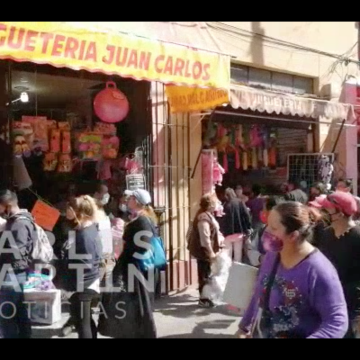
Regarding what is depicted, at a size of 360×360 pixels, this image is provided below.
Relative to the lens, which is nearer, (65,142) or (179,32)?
(65,142)

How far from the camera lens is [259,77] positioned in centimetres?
1028

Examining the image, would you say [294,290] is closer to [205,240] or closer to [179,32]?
[205,240]

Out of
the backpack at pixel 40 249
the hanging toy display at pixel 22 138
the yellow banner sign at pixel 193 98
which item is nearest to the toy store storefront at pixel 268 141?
the yellow banner sign at pixel 193 98

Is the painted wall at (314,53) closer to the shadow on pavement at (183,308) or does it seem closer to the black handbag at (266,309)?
the shadow on pavement at (183,308)

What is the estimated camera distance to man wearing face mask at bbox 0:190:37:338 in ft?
17.3

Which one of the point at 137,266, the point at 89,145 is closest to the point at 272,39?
the point at 89,145

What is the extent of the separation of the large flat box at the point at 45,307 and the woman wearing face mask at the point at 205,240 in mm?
2062

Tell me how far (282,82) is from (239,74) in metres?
1.33

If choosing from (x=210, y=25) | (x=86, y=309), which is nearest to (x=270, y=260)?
(x=86, y=309)

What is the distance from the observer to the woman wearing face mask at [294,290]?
2.92 metres

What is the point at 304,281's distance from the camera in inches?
117

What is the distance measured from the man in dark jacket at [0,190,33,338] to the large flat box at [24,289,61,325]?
2.58 ft

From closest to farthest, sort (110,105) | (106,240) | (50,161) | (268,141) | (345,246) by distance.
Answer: (345,246) < (106,240) < (110,105) < (50,161) < (268,141)

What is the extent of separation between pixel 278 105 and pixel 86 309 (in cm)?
473
